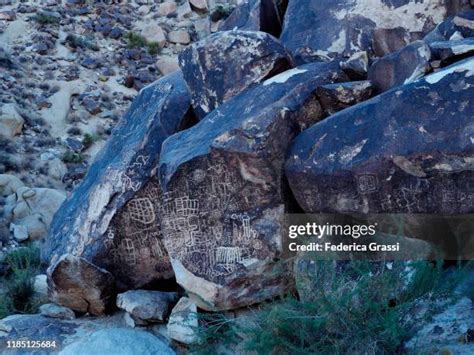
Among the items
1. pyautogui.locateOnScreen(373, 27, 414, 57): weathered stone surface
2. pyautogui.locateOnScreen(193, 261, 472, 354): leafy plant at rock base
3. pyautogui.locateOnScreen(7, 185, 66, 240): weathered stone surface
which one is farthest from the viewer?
pyautogui.locateOnScreen(7, 185, 66, 240): weathered stone surface

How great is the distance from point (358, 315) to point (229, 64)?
2016mm

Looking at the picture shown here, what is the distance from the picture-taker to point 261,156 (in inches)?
171

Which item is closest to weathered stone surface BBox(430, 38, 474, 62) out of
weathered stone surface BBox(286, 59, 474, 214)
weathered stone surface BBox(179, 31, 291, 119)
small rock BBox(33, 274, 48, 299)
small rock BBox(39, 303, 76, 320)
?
weathered stone surface BBox(286, 59, 474, 214)

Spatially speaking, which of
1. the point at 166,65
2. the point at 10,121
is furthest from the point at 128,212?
the point at 166,65

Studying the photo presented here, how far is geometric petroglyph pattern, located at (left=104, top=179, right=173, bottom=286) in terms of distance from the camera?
5.04m

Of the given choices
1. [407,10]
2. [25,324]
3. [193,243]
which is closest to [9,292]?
[25,324]

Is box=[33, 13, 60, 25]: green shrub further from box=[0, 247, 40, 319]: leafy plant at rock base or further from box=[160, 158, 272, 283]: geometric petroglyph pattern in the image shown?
box=[160, 158, 272, 283]: geometric petroglyph pattern

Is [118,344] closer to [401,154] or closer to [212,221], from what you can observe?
[212,221]

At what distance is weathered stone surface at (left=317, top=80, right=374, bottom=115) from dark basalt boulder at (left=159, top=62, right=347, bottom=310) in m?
0.06

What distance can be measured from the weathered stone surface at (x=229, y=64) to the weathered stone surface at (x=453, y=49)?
3.40 ft

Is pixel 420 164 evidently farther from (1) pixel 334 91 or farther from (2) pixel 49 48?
(2) pixel 49 48

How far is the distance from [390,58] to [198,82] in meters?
1.30

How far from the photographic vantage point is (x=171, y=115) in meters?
5.36

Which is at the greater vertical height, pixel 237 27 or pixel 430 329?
pixel 237 27
